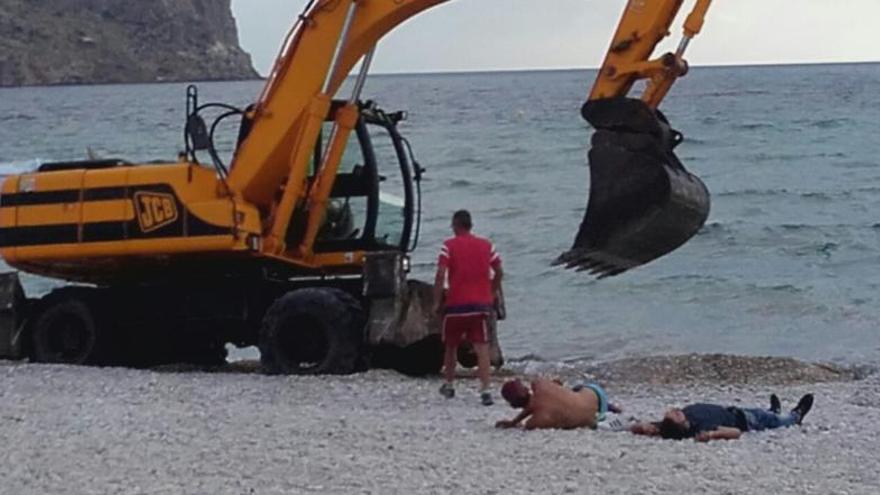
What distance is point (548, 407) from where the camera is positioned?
40.0 feet

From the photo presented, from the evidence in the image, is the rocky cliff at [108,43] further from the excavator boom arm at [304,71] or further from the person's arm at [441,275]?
the person's arm at [441,275]

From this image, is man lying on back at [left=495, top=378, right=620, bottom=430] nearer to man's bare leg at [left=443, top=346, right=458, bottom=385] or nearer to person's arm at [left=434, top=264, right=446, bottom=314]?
person's arm at [left=434, top=264, right=446, bottom=314]

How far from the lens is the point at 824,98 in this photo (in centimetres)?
10562

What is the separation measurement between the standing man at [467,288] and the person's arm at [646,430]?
190cm

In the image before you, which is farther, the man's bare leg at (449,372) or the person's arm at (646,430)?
the man's bare leg at (449,372)

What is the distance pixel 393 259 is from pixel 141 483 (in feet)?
18.9

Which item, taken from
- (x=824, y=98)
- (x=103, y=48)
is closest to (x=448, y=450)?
(x=824, y=98)

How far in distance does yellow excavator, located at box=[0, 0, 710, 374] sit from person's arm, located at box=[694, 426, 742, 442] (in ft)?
13.9

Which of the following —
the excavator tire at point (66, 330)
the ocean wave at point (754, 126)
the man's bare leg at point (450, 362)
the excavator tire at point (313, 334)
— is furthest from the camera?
the ocean wave at point (754, 126)

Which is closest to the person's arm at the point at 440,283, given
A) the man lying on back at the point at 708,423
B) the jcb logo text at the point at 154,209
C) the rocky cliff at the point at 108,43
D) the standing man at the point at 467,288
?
the standing man at the point at 467,288

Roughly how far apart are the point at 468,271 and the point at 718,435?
8.81ft

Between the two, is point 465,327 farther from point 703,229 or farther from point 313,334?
point 703,229

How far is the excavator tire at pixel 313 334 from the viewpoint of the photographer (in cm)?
1568

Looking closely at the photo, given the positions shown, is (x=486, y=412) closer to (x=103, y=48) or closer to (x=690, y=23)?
(x=690, y=23)
